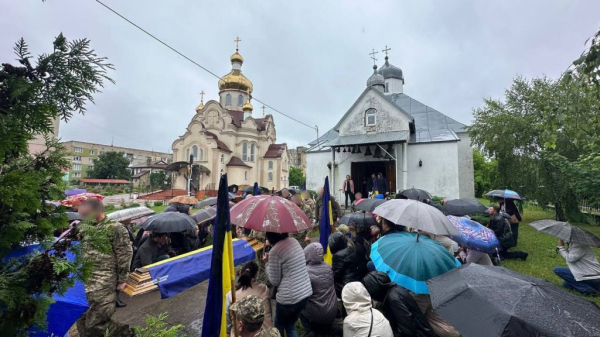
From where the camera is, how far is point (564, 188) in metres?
11.2

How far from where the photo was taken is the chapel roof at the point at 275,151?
38581mm

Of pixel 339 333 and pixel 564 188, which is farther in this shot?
pixel 564 188

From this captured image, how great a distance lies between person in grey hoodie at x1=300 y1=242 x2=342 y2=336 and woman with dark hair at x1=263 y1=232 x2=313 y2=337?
1.46 feet

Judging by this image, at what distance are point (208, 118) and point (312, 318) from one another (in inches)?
1416

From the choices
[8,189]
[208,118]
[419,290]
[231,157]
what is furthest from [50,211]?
[208,118]

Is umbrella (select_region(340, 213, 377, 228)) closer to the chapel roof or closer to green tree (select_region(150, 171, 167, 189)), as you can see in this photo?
the chapel roof

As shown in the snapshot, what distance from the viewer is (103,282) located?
312cm

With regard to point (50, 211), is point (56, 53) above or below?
above

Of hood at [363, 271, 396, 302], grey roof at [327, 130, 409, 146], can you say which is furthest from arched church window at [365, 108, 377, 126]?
hood at [363, 271, 396, 302]

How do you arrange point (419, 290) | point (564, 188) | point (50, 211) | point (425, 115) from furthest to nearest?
point (425, 115)
point (564, 188)
point (419, 290)
point (50, 211)

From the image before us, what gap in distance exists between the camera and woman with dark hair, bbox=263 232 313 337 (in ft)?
10.0

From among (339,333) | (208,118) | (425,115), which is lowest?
(339,333)

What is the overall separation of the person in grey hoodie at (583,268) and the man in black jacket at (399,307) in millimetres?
4374

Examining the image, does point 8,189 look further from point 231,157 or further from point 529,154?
point 231,157
